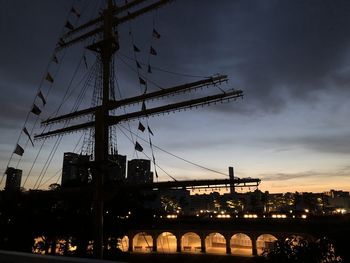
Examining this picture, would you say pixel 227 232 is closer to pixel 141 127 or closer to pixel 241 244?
pixel 241 244

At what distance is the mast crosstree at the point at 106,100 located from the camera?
21.0 metres

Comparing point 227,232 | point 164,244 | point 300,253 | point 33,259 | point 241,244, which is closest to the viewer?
point 33,259

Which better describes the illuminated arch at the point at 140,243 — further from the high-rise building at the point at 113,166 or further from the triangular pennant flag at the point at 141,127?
the triangular pennant flag at the point at 141,127

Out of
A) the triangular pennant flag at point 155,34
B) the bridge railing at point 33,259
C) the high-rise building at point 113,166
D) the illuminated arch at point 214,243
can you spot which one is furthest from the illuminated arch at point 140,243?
the bridge railing at point 33,259

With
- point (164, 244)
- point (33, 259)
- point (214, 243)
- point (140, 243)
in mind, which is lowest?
point (214, 243)

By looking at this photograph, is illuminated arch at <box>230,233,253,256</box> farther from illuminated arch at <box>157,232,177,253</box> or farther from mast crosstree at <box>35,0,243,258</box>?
mast crosstree at <box>35,0,243,258</box>

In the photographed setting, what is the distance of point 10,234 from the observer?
29906 mm

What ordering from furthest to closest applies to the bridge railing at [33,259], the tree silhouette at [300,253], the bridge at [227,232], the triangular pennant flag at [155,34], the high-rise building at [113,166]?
1. the bridge at [227,232]
2. the triangular pennant flag at [155,34]
3. the high-rise building at [113,166]
4. the tree silhouette at [300,253]
5. the bridge railing at [33,259]

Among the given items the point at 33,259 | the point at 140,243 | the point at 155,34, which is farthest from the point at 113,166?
the point at 140,243

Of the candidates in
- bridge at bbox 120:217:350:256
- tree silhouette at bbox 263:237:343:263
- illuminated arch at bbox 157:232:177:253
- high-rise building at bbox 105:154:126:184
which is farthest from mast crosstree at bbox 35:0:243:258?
illuminated arch at bbox 157:232:177:253

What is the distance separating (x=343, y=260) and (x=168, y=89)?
15.7 meters

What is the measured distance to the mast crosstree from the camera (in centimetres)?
2100

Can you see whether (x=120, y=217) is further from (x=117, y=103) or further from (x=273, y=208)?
(x=273, y=208)

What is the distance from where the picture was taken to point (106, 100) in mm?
23156
